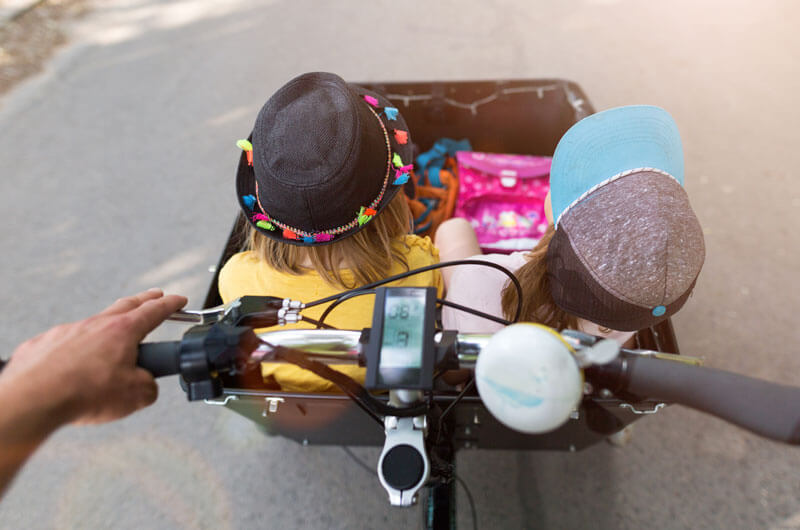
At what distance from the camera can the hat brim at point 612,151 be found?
0.84 metres

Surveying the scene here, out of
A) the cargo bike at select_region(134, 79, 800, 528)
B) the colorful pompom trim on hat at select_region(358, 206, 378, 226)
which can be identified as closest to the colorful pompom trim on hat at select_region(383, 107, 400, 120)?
the colorful pompom trim on hat at select_region(358, 206, 378, 226)

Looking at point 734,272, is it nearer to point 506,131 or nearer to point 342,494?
point 506,131

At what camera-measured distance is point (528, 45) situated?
2.79m

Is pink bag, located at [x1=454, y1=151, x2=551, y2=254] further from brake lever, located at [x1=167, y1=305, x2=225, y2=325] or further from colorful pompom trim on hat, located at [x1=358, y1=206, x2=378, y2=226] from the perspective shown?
brake lever, located at [x1=167, y1=305, x2=225, y2=325]

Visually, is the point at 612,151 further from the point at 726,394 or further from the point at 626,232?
the point at 726,394

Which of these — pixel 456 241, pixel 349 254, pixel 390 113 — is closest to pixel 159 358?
pixel 349 254

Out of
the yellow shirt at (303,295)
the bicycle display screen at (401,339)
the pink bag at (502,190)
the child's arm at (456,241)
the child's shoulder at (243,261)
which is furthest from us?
the pink bag at (502,190)

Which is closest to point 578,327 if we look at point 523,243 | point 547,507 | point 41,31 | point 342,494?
point 523,243

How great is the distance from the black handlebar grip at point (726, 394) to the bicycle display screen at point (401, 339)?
25cm

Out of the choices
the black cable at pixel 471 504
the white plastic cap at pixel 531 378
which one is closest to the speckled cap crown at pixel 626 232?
the white plastic cap at pixel 531 378

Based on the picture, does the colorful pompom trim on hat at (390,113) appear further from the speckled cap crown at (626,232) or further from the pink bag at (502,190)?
the pink bag at (502,190)

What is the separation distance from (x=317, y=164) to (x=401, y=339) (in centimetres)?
40

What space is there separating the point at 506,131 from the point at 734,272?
1060 millimetres

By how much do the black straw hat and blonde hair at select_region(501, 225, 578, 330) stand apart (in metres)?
0.32
